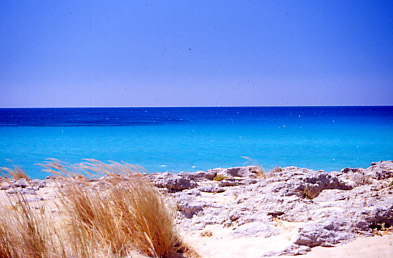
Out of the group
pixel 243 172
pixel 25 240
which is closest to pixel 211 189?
pixel 243 172

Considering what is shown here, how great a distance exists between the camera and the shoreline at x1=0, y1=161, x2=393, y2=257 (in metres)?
3.43

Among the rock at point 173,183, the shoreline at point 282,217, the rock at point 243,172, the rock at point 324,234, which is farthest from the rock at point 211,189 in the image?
the rock at point 324,234

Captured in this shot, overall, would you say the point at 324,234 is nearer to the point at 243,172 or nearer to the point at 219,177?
the point at 219,177

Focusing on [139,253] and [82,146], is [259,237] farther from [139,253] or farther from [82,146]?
[82,146]

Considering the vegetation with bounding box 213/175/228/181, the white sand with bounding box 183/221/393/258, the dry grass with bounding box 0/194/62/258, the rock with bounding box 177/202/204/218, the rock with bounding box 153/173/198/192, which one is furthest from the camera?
the vegetation with bounding box 213/175/228/181

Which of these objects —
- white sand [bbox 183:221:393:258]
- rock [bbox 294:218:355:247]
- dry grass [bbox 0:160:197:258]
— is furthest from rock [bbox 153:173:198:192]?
rock [bbox 294:218:355:247]

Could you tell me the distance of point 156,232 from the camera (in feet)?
10.2

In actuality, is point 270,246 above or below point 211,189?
above

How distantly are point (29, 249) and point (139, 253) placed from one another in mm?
1032

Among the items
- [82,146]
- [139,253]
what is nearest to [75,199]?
[139,253]

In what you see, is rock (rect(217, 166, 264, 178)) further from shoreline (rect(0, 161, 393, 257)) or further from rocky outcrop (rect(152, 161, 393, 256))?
shoreline (rect(0, 161, 393, 257))

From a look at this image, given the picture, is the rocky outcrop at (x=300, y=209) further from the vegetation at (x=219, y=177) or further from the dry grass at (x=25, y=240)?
the dry grass at (x=25, y=240)

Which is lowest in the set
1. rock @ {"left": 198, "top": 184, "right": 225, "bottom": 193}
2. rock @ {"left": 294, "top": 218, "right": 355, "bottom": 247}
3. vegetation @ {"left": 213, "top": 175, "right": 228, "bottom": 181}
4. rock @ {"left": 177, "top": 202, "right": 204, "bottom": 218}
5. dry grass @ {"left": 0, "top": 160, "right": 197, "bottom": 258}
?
vegetation @ {"left": 213, "top": 175, "right": 228, "bottom": 181}

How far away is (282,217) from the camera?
4.50 m
